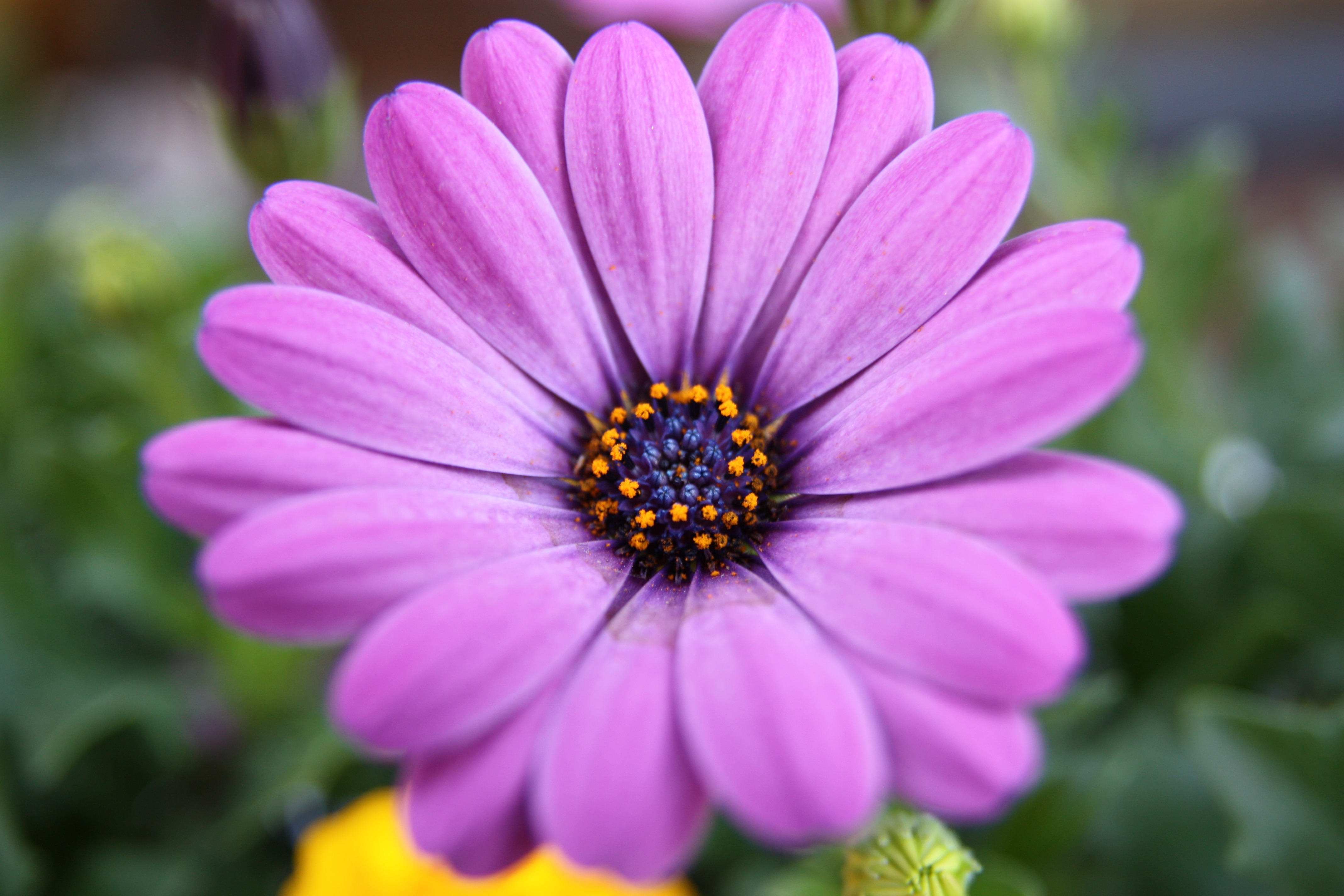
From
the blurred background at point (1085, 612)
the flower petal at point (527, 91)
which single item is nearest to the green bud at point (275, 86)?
the blurred background at point (1085, 612)

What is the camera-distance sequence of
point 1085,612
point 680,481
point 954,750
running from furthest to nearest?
point 1085,612 → point 680,481 → point 954,750

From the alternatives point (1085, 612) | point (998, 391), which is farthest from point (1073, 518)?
point (1085, 612)

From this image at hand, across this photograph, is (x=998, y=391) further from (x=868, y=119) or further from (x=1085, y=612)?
(x=1085, y=612)

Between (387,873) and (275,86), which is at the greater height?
(275,86)

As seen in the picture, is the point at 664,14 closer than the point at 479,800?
No

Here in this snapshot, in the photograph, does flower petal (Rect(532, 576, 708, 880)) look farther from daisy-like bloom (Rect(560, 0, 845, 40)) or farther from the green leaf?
daisy-like bloom (Rect(560, 0, 845, 40))
